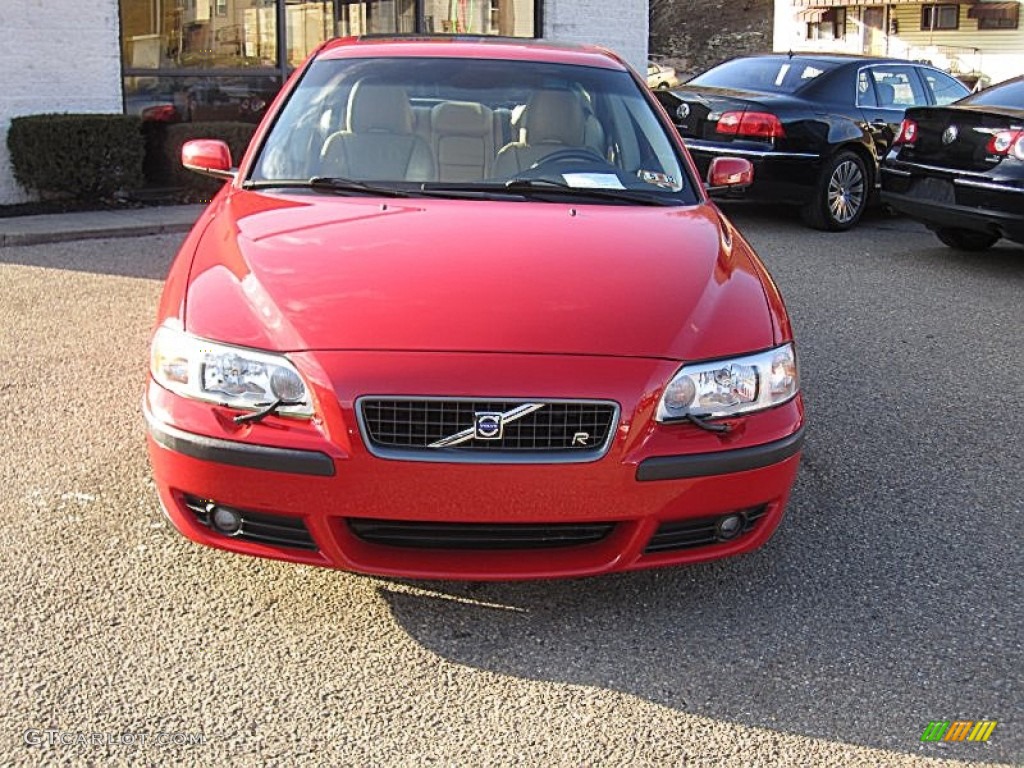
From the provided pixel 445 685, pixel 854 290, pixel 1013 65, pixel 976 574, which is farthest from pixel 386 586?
pixel 1013 65

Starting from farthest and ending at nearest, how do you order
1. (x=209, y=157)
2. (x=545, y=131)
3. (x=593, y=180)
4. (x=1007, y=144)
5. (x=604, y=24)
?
(x=604, y=24) < (x=1007, y=144) < (x=209, y=157) < (x=545, y=131) < (x=593, y=180)

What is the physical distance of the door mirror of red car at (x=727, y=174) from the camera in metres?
5.11

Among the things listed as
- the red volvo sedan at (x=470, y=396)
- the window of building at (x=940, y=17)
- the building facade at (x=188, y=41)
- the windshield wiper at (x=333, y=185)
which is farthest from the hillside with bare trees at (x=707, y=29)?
the red volvo sedan at (x=470, y=396)

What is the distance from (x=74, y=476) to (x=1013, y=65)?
3349 cm

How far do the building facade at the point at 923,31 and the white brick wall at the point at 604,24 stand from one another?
18.0 metres

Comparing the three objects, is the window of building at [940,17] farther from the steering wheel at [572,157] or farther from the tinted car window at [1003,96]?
the steering wheel at [572,157]

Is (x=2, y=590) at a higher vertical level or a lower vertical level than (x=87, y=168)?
lower

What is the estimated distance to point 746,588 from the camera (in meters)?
3.68

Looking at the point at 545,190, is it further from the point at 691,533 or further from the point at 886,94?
the point at 886,94

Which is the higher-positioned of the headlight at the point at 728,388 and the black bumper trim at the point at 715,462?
the headlight at the point at 728,388

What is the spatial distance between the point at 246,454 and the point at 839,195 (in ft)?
27.8

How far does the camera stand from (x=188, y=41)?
11562mm

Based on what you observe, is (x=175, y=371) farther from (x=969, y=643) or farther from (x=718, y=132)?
(x=718, y=132)

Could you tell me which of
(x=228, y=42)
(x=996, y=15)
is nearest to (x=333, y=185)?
(x=228, y=42)
